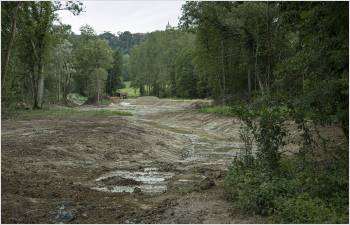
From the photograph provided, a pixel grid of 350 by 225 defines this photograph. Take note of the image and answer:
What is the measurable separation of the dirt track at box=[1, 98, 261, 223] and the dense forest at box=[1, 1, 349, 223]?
1143 mm

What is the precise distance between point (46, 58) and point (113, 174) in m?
37.3

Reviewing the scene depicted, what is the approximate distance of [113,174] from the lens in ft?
52.7

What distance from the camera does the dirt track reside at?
10.3 m

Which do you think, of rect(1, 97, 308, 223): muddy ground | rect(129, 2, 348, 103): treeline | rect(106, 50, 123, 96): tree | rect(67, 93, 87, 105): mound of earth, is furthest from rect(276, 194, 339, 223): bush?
rect(106, 50, 123, 96): tree

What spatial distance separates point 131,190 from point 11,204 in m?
3.47

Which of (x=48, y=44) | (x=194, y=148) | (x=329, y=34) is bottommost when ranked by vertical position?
(x=194, y=148)

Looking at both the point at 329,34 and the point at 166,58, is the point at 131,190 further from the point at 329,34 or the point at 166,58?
the point at 166,58

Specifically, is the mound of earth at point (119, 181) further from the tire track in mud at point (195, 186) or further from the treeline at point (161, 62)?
the treeline at point (161, 62)

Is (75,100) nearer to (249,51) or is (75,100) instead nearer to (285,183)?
(249,51)

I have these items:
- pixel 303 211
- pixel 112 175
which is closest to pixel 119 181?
pixel 112 175

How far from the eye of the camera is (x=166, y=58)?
10225 centimetres

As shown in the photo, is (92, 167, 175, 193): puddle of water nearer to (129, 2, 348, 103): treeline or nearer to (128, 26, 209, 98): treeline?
(129, 2, 348, 103): treeline

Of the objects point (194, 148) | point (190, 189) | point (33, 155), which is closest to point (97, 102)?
point (194, 148)

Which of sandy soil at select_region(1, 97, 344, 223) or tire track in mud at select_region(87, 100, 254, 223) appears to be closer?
tire track in mud at select_region(87, 100, 254, 223)
